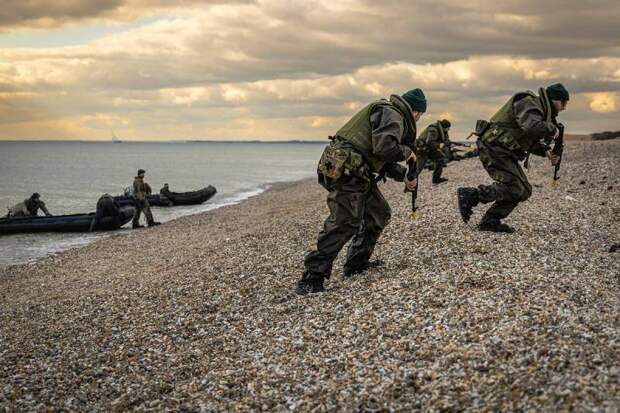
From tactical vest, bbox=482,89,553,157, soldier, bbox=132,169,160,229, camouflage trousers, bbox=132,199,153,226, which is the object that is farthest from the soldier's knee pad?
camouflage trousers, bbox=132,199,153,226

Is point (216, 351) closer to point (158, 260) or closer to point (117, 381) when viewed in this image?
point (117, 381)

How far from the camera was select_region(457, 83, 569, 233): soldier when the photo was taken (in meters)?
9.80

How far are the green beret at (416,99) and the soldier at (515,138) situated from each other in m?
2.38

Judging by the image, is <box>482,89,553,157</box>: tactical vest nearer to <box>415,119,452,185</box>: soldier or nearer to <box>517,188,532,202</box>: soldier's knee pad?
<box>517,188,532,202</box>: soldier's knee pad

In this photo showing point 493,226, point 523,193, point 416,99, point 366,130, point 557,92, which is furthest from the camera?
→ point 493,226

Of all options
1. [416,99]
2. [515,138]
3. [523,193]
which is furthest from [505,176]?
[416,99]

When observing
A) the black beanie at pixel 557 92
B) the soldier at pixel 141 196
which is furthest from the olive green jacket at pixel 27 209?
the black beanie at pixel 557 92

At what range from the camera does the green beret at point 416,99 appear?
8.34m

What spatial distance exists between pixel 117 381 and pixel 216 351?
1.20 metres

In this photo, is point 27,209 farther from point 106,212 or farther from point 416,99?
point 416,99

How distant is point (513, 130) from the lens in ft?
33.2

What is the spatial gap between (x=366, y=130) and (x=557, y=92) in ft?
13.3

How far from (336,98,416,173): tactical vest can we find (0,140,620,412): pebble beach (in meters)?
1.80

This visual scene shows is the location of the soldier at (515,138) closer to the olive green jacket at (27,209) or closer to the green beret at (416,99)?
the green beret at (416,99)
